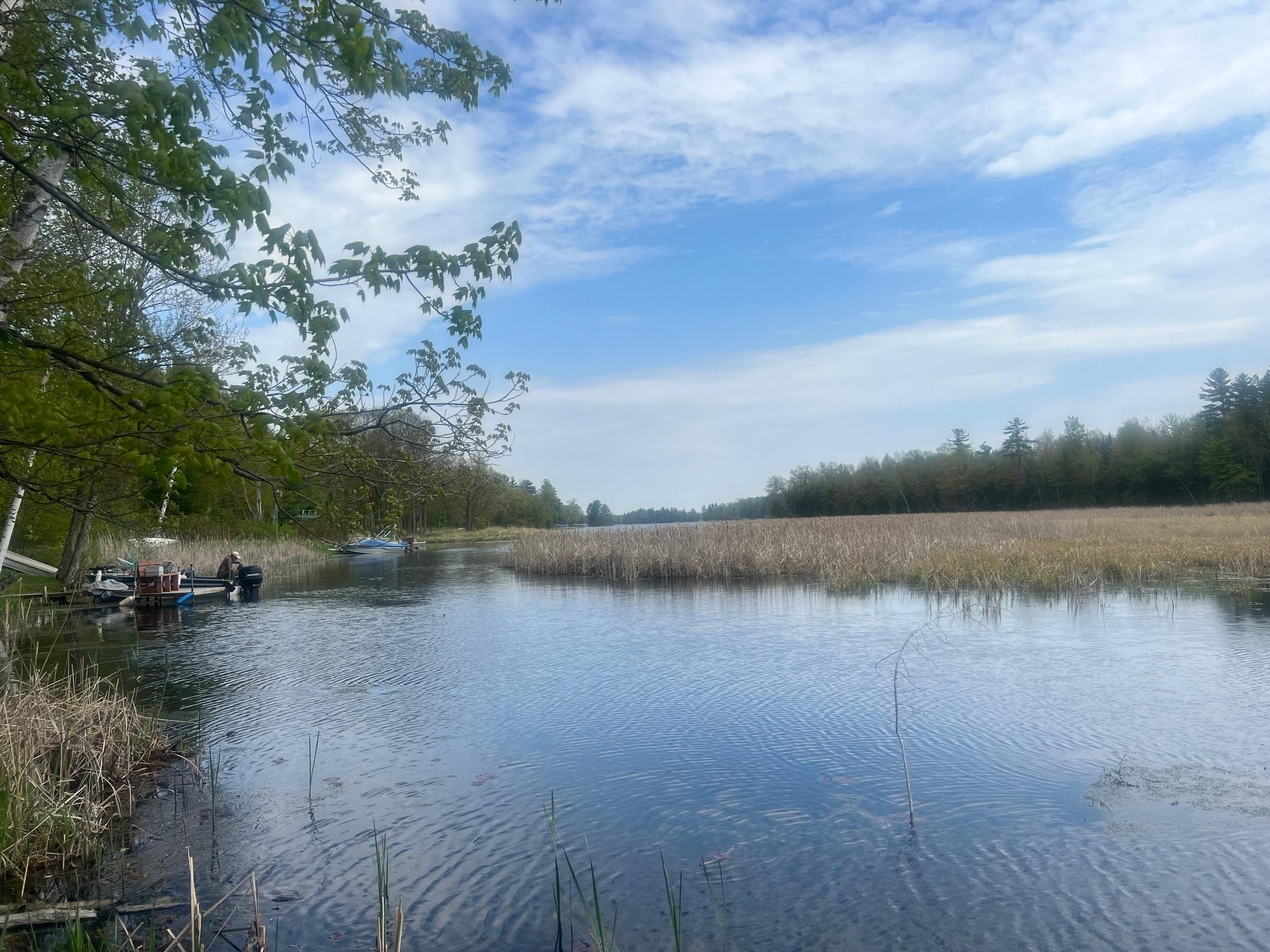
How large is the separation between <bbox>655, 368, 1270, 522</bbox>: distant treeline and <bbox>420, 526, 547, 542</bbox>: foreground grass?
1613cm

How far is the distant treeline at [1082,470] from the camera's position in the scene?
46.8 m

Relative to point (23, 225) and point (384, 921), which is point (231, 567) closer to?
point (23, 225)

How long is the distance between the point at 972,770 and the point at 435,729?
461 cm

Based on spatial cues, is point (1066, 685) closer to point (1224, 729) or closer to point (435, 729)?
point (1224, 729)

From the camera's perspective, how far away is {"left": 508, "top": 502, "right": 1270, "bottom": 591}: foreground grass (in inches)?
677

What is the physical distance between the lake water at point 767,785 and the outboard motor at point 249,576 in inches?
356

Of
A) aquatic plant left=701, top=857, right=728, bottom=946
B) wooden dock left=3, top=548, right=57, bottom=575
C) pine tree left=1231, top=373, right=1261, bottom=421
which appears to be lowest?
aquatic plant left=701, top=857, right=728, bottom=946

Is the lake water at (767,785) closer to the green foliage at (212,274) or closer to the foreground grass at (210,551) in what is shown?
the green foliage at (212,274)

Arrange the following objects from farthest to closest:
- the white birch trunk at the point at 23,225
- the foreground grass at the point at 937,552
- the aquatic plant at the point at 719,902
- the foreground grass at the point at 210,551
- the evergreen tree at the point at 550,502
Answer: the evergreen tree at the point at 550,502 < the foreground grass at the point at 210,551 < the foreground grass at the point at 937,552 < the white birch trunk at the point at 23,225 < the aquatic plant at the point at 719,902

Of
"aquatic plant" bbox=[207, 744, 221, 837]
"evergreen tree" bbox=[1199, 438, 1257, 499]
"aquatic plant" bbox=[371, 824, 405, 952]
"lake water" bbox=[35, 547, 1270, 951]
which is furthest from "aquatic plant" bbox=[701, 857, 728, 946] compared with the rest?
"evergreen tree" bbox=[1199, 438, 1257, 499]

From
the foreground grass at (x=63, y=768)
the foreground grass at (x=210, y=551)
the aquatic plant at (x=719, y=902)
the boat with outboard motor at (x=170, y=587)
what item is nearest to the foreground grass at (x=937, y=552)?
the boat with outboard motor at (x=170, y=587)

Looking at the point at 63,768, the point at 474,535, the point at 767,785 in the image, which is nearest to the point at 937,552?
the point at 767,785

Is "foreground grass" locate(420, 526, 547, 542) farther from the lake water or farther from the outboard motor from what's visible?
the lake water

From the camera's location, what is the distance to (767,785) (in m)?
6.30
